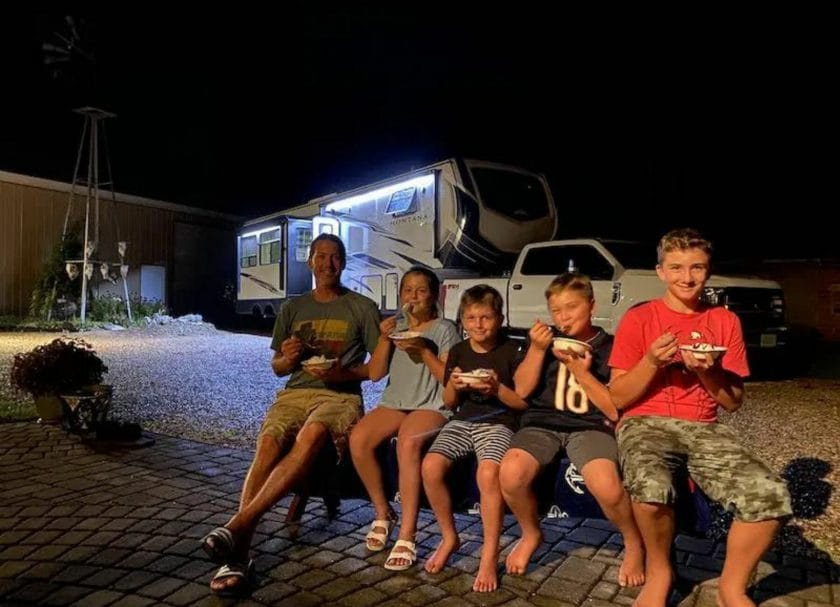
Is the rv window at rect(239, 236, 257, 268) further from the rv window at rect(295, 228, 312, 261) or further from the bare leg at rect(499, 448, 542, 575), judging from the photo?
the bare leg at rect(499, 448, 542, 575)

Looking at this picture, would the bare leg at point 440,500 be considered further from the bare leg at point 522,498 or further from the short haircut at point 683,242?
the short haircut at point 683,242

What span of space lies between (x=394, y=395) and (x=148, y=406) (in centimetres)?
427

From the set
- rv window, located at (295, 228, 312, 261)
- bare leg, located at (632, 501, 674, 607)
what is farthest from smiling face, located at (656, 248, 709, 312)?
rv window, located at (295, 228, 312, 261)

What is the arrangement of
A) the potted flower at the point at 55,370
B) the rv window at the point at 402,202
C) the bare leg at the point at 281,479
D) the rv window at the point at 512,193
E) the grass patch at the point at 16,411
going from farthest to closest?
1. the rv window at the point at 402,202
2. the rv window at the point at 512,193
3. the grass patch at the point at 16,411
4. the potted flower at the point at 55,370
5. the bare leg at the point at 281,479

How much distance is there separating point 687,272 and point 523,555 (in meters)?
1.45

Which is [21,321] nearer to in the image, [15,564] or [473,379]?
[15,564]

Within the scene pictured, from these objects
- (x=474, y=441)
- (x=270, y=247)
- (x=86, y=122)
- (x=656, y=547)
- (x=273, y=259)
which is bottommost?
(x=656, y=547)

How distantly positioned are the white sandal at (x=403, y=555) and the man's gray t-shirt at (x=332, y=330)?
94cm

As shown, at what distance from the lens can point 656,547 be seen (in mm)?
2549

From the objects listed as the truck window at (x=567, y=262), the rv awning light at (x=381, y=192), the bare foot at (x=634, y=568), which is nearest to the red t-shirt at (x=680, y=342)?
the bare foot at (x=634, y=568)

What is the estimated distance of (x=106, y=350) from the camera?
1227 centimetres

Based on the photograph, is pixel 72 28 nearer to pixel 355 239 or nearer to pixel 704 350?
pixel 355 239

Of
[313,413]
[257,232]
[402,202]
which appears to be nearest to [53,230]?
[257,232]

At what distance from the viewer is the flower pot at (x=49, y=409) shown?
5.76 metres
